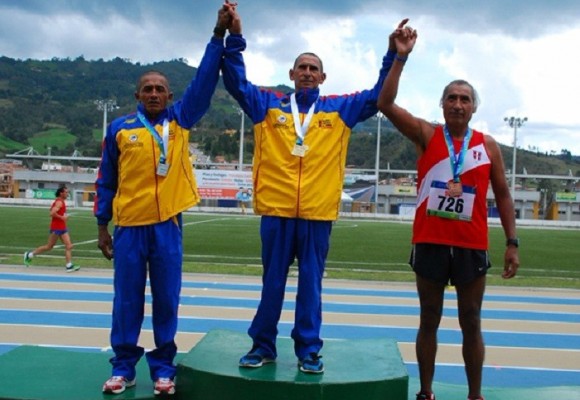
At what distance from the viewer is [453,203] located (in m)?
3.35

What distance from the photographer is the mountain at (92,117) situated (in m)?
90.7

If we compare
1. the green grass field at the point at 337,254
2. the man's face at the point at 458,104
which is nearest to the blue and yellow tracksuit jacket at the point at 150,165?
the man's face at the point at 458,104

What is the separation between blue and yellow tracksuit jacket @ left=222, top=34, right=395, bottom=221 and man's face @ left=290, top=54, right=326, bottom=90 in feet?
0.13

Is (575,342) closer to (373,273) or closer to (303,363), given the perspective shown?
(303,363)

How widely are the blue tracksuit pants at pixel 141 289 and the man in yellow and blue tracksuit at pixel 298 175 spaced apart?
1.46ft

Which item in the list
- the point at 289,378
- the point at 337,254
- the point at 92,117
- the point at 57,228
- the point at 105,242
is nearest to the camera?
the point at 289,378

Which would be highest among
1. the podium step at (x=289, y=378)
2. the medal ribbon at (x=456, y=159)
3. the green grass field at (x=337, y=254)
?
the medal ribbon at (x=456, y=159)

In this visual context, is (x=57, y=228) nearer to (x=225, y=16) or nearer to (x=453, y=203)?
(x=225, y=16)

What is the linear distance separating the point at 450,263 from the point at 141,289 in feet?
5.32

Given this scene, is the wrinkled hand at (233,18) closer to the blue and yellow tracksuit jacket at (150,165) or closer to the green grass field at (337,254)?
the blue and yellow tracksuit jacket at (150,165)

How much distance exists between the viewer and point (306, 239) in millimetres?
3479

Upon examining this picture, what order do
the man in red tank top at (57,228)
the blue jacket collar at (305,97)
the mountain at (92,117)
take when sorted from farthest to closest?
the mountain at (92,117) < the man in red tank top at (57,228) < the blue jacket collar at (305,97)

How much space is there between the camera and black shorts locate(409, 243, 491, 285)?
10.9ft

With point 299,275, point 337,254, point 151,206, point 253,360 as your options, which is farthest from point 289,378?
point 337,254
